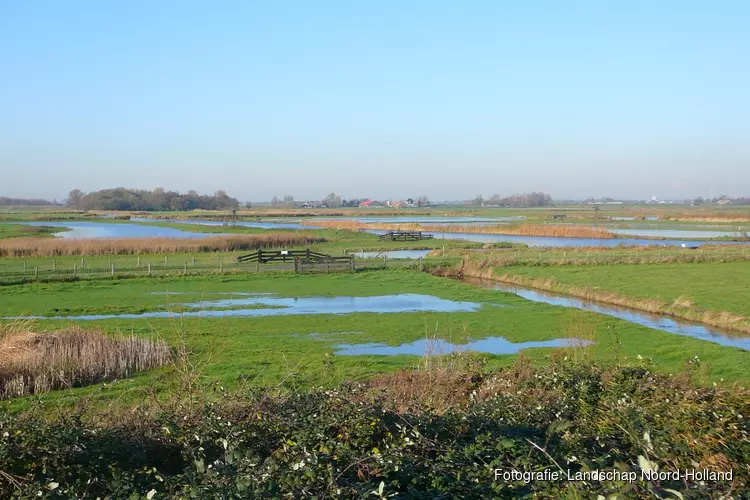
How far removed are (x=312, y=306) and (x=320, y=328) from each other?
6.52 m

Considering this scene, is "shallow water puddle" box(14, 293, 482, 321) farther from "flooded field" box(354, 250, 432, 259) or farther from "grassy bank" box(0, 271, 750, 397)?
"flooded field" box(354, 250, 432, 259)

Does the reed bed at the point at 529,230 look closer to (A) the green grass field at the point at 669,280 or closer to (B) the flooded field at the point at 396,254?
(B) the flooded field at the point at 396,254

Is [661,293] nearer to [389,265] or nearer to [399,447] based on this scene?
[389,265]

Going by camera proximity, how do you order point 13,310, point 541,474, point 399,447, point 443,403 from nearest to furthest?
1. point 541,474
2. point 399,447
3. point 443,403
4. point 13,310

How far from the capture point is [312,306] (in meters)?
31.6

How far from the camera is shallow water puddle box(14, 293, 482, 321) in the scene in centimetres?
2848

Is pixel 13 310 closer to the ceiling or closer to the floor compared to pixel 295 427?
closer to the floor

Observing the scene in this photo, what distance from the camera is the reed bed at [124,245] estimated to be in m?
56.0

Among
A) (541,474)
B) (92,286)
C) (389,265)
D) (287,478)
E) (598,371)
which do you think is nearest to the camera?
(287,478)

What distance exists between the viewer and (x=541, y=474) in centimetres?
548

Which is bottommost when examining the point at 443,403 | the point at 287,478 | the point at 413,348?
the point at 413,348

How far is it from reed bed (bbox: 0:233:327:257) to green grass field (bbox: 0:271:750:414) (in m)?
20.1

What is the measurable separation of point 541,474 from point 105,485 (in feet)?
12.0

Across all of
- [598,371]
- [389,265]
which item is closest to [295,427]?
[598,371]
